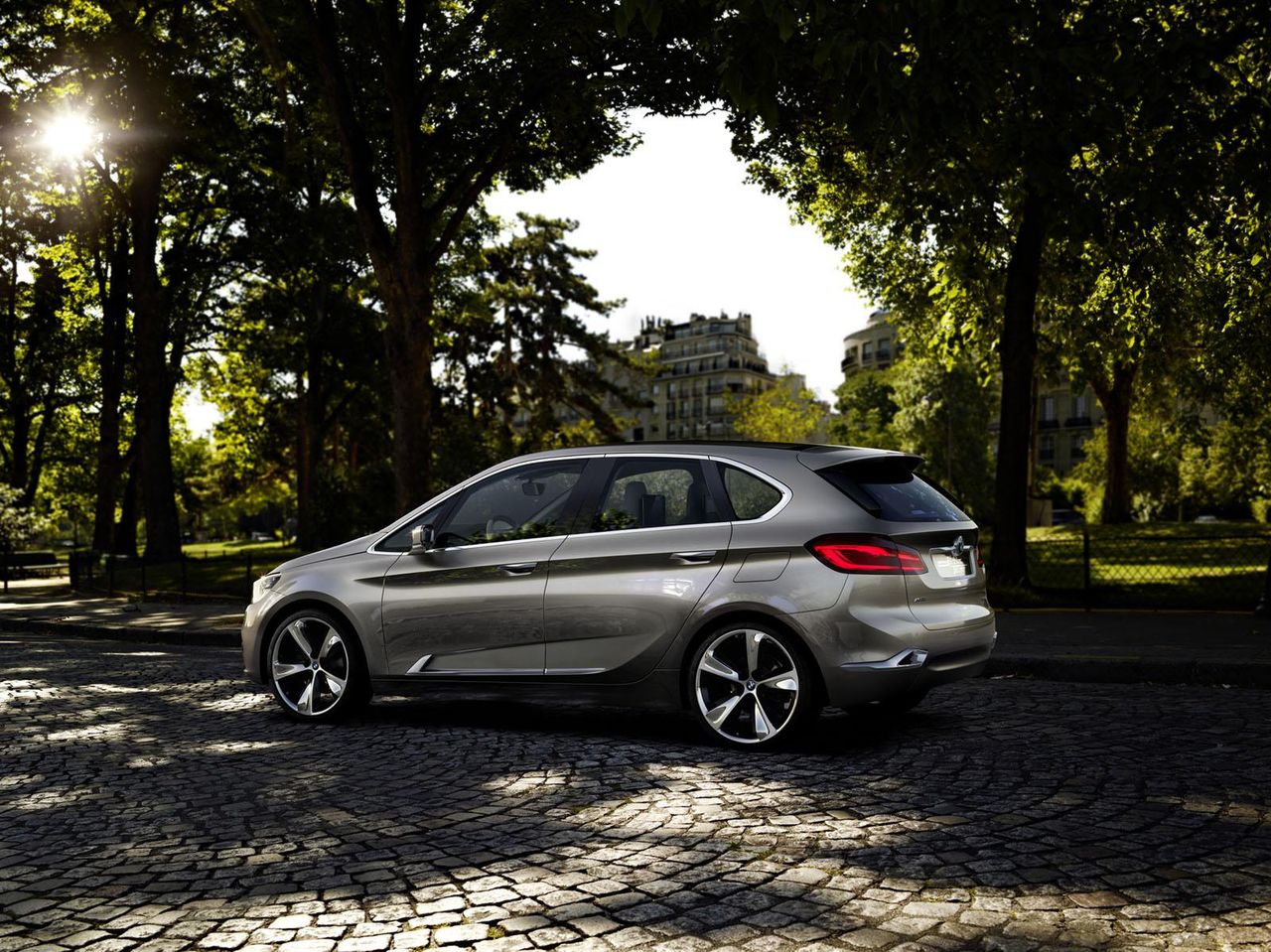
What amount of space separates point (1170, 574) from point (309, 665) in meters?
12.5

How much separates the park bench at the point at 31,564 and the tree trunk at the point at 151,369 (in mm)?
6462

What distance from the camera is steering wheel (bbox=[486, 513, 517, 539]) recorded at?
7215 millimetres

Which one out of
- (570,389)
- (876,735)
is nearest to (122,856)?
(876,735)

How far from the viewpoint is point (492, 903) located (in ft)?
12.6

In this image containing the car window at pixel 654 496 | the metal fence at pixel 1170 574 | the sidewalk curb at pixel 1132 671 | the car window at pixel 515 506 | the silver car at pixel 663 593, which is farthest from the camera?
the metal fence at pixel 1170 574

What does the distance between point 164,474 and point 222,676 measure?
19.8m

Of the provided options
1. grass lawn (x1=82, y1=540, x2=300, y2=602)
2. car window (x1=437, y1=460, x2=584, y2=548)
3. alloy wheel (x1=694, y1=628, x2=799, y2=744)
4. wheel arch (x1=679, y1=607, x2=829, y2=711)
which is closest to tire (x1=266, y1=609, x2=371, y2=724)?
car window (x1=437, y1=460, x2=584, y2=548)

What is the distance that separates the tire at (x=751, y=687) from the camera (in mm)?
6164

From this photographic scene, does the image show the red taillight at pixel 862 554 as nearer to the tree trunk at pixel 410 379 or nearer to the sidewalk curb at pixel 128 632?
the sidewalk curb at pixel 128 632

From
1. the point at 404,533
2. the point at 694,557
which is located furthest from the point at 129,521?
the point at 694,557

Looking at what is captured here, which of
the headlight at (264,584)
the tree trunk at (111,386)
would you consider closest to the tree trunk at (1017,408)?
the headlight at (264,584)

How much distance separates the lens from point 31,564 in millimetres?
33844

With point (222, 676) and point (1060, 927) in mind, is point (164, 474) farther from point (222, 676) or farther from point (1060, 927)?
point (1060, 927)

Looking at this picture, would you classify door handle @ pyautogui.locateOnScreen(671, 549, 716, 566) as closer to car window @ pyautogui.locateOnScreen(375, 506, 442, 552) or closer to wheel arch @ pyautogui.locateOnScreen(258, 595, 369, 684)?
car window @ pyautogui.locateOnScreen(375, 506, 442, 552)
